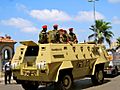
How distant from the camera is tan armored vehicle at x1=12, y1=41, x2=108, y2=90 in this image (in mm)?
14516

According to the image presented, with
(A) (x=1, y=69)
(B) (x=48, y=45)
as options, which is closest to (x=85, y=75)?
(B) (x=48, y=45)

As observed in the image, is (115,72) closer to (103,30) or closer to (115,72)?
(115,72)

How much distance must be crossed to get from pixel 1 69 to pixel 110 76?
9.81 m

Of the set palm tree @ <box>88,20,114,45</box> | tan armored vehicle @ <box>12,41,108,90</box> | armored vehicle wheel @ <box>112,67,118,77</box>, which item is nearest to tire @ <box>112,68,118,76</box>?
armored vehicle wheel @ <box>112,67,118,77</box>

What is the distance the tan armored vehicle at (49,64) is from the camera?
14516 mm

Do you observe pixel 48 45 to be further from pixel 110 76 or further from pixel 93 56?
pixel 110 76

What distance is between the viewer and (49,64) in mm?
14289

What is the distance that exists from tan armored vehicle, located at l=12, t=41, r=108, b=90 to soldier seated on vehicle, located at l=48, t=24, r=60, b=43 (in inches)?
23.5

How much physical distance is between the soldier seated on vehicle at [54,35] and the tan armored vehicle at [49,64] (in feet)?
1.96

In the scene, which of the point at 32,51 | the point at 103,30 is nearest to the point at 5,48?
the point at 32,51

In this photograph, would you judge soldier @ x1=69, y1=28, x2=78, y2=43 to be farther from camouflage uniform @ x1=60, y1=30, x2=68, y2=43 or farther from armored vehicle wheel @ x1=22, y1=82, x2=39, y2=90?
armored vehicle wheel @ x1=22, y1=82, x2=39, y2=90

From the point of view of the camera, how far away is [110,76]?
23.2 metres

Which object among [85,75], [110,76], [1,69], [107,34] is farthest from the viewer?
[107,34]

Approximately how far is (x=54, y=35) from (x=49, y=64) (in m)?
2.19
